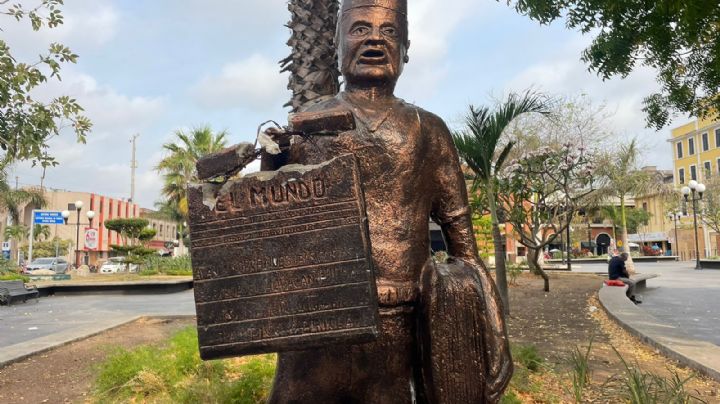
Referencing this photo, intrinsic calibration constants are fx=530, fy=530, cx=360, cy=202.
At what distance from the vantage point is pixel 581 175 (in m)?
12.9

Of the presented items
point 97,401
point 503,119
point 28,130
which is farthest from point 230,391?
point 503,119

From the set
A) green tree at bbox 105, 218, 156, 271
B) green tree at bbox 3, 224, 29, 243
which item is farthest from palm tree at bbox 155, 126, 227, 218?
green tree at bbox 3, 224, 29, 243

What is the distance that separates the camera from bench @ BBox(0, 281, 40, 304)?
42.6 ft

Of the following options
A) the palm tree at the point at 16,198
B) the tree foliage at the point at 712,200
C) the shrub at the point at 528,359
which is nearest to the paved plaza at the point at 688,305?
the shrub at the point at 528,359

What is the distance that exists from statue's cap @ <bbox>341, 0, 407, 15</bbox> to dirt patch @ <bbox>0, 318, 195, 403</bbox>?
4.54m

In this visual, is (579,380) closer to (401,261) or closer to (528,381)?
(528,381)

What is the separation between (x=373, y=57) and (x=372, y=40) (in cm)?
6

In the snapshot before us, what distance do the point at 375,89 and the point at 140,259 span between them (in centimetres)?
2348

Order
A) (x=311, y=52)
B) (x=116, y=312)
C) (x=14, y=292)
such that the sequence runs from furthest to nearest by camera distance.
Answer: (x=14, y=292)
(x=116, y=312)
(x=311, y=52)

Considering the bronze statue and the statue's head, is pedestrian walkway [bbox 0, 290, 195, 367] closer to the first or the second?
the bronze statue

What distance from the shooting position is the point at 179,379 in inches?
180

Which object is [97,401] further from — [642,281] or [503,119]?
[642,281]

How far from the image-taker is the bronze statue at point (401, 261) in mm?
1637

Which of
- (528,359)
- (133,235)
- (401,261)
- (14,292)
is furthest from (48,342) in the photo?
(133,235)
